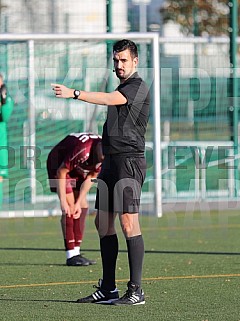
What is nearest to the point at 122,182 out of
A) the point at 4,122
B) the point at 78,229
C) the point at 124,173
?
the point at 124,173

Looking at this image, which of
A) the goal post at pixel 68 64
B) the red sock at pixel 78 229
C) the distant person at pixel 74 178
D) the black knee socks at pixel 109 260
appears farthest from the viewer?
the goal post at pixel 68 64

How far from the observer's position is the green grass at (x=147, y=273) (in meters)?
7.69

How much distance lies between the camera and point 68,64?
700 inches

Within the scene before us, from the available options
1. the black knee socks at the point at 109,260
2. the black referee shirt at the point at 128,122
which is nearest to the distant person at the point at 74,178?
the black knee socks at the point at 109,260

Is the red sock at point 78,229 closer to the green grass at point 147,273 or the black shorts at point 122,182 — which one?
the green grass at point 147,273

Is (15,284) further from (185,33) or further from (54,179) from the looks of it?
(185,33)

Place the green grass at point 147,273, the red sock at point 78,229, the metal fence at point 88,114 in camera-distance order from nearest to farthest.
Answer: the green grass at point 147,273
the red sock at point 78,229
the metal fence at point 88,114

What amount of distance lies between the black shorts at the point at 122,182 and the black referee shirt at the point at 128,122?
8cm

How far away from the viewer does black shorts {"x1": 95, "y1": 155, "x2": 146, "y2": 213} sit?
26.9 feet

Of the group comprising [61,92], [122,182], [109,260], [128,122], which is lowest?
[109,260]

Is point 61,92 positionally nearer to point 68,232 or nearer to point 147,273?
point 147,273

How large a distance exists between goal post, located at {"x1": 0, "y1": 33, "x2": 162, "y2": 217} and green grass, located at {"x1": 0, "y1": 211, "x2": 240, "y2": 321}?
93 centimetres

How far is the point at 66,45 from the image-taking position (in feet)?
58.1

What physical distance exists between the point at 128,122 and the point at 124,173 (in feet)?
1.33
